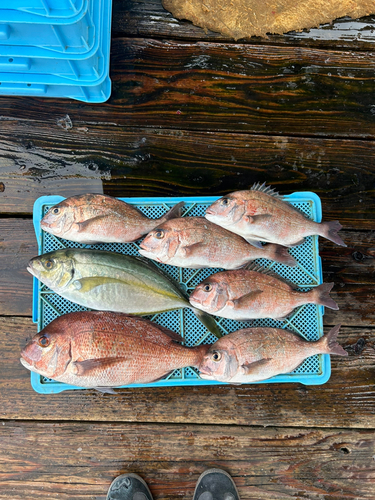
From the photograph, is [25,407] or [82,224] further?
[25,407]

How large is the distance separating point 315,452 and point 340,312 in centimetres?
104

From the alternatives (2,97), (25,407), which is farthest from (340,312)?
(2,97)

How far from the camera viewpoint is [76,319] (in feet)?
6.72

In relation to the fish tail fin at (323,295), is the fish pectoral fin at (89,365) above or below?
below

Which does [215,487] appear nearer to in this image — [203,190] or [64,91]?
[203,190]

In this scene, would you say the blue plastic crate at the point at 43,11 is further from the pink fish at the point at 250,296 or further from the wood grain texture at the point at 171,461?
the wood grain texture at the point at 171,461

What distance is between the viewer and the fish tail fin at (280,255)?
7.29ft

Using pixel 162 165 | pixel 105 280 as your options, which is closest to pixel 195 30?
pixel 162 165

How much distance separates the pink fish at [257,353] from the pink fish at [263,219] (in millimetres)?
575

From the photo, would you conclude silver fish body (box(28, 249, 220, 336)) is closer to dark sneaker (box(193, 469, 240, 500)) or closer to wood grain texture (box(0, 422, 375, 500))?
wood grain texture (box(0, 422, 375, 500))

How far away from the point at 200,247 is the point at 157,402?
1205 millimetres

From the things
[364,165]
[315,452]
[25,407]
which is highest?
[364,165]

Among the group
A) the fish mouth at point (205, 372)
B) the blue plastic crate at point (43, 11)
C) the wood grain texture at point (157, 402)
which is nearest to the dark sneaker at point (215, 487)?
the wood grain texture at point (157, 402)

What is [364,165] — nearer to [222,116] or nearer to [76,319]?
[222,116]
